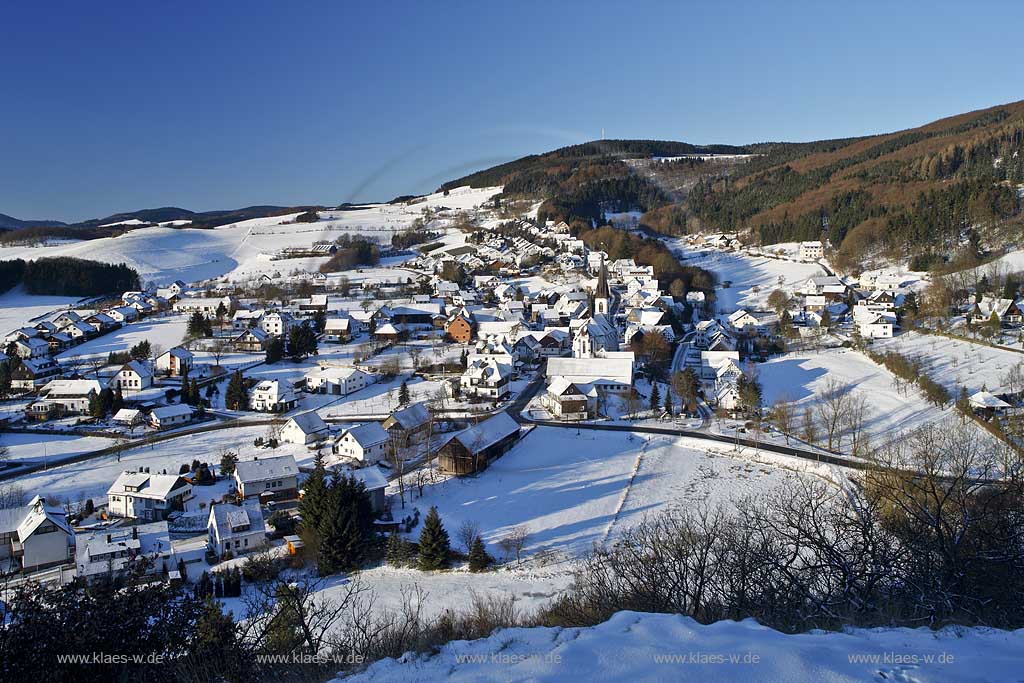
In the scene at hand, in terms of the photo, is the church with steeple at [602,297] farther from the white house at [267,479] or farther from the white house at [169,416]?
the white house at [267,479]

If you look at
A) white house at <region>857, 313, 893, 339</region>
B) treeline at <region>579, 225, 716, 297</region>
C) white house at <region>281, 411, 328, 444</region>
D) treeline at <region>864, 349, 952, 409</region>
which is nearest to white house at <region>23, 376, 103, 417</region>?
white house at <region>281, 411, 328, 444</region>

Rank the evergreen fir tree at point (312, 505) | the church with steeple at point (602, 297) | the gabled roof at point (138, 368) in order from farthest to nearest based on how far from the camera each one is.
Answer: the church with steeple at point (602, 297)
the gabled roof at point (138, 368)
the evergreen fir tree at point (312, 505)

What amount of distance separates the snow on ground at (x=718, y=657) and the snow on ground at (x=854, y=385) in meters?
12.2

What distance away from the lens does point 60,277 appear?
121 feet

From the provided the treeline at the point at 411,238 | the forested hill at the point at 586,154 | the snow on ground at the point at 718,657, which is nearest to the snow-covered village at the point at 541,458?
the snow on ground at the point at 718,657

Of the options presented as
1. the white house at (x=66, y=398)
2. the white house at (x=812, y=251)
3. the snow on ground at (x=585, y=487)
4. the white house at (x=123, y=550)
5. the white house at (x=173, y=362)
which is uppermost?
the white house at (x=812, y=251)

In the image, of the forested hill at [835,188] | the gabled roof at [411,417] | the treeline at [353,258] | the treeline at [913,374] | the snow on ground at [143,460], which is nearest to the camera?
the snow on ground at [143,460]

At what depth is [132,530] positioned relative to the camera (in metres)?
9.50

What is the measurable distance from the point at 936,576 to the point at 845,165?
208ft

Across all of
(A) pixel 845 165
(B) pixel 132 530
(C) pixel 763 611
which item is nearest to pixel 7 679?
(C) pixel 763 611

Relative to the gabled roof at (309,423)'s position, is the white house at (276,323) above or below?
above

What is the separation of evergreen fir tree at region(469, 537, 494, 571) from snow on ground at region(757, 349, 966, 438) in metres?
9.62

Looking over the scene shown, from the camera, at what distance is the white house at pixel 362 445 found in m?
13.0

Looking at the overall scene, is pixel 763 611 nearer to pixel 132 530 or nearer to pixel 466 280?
pixel 132 530
